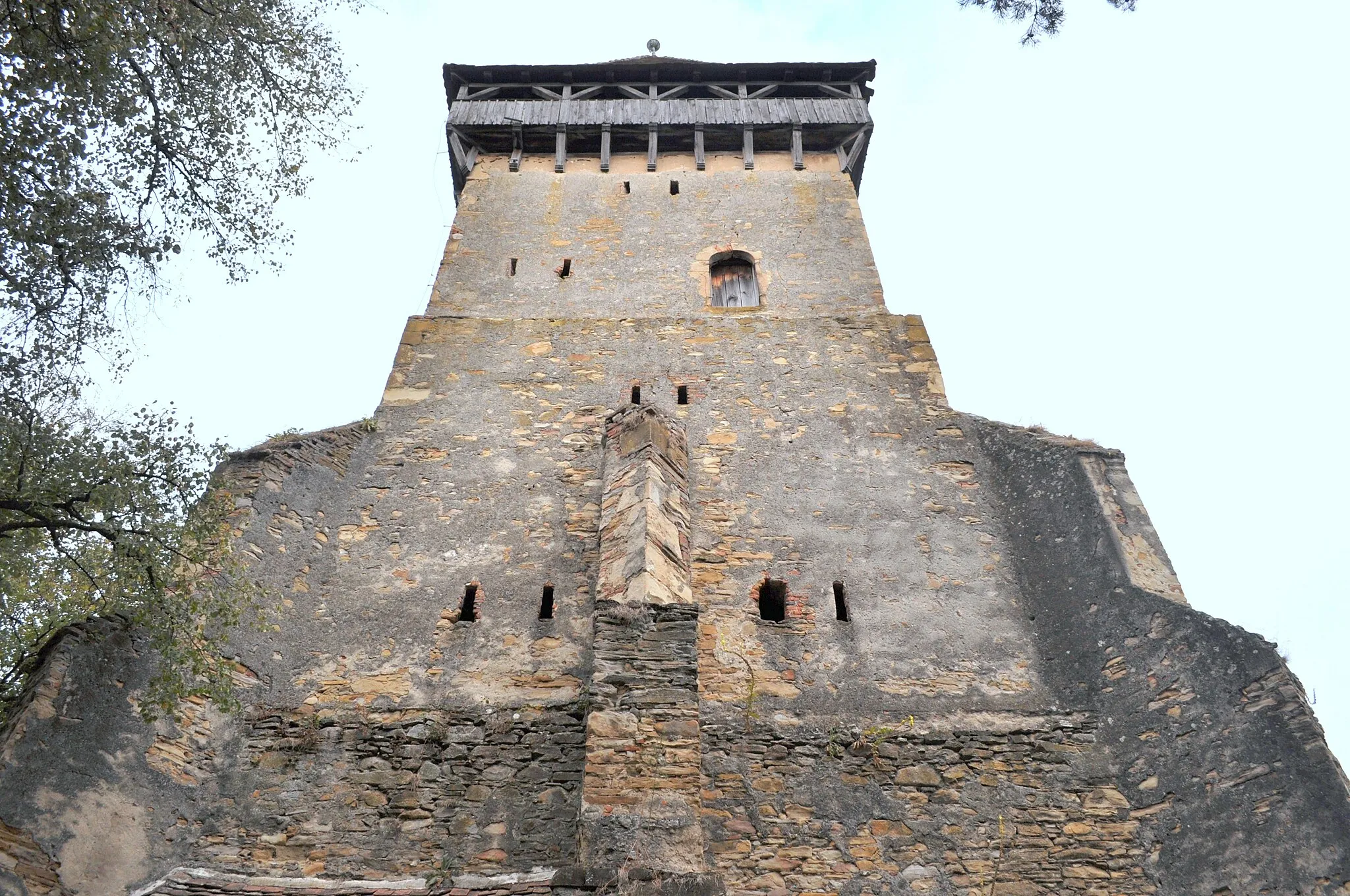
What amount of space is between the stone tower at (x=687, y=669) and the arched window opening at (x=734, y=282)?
0.51 m

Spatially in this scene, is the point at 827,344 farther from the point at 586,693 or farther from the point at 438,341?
the point at 586,693

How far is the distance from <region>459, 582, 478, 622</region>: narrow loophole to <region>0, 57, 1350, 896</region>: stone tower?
44 mm

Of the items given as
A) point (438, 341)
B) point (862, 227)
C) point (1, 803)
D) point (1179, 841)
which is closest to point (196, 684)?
point (1, 803)

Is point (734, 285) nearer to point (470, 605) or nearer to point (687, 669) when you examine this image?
point (470, 605)

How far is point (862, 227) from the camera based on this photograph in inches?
626

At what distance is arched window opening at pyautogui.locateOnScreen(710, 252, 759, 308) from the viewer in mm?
14789

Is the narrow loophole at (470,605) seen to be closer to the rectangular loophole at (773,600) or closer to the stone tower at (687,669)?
the stone tower at (687,669)

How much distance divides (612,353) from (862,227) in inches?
184

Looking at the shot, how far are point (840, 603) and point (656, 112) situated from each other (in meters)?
10.7

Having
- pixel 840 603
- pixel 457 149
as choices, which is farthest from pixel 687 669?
pixel 457 149

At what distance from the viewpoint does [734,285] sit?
49.6 feet

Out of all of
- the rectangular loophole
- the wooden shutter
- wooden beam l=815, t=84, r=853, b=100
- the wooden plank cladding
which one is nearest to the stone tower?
the rectangular loophole

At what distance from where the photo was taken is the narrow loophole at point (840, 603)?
1005 cm

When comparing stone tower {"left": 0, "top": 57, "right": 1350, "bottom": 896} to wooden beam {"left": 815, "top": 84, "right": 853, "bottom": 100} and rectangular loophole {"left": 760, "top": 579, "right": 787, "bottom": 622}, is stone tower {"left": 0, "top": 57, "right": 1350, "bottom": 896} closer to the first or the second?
rectangular loophole {"left": 760, "top": 579, "right": 787, "bottom": 622}
